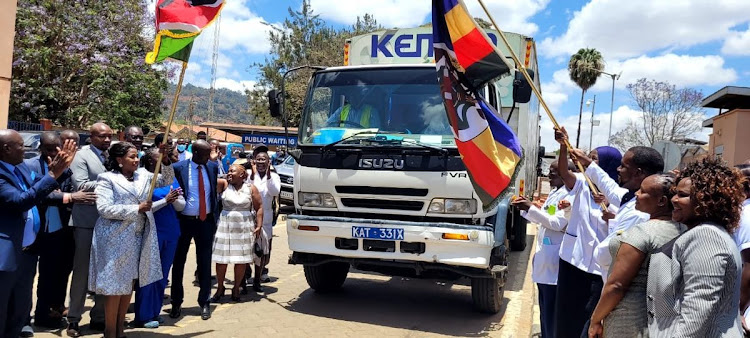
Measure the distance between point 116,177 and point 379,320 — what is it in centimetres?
306

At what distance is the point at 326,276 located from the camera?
7.39 meters

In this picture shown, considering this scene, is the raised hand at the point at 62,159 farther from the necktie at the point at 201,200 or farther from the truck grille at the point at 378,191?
the truck grille at the point at 378,191

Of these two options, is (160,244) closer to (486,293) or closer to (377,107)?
(377,107)

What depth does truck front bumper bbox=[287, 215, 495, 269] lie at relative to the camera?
578cm

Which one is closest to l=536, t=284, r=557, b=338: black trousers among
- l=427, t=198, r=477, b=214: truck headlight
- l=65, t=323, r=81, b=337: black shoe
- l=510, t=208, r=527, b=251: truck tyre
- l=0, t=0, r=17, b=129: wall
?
l=427, t=198, r=477, b=214: truck headlight

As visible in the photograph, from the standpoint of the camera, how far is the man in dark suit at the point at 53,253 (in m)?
5.21

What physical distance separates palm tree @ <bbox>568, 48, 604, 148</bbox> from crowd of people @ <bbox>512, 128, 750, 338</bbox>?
47.4 metres

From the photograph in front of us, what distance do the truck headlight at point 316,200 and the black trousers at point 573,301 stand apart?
283 centimetres

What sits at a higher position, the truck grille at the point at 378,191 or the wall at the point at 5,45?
the wall at the point at 5,45

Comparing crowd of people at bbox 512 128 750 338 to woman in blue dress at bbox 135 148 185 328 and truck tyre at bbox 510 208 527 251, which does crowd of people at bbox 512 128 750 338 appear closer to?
woman in blue dress at bbox 135 148 185 328

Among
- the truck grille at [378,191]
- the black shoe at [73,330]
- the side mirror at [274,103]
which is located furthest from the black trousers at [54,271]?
the truck grille at [378,191]

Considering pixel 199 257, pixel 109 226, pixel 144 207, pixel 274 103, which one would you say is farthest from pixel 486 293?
pixel 109 226

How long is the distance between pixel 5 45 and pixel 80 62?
18.7 feet

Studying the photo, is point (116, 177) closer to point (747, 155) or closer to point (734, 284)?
point (734, 284)
